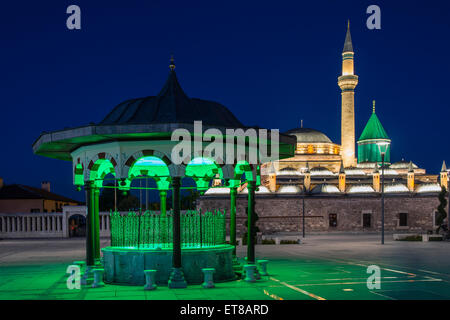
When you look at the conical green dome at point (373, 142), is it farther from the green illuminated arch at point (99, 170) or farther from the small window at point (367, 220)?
the green illuminated arch at point (99, 170)

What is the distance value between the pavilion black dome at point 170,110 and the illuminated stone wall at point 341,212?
3061 centimetres

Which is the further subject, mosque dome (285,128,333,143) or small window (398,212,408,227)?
mosque dome (285,128,333,143)

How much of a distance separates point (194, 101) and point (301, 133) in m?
47.6

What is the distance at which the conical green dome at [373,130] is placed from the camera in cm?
5834

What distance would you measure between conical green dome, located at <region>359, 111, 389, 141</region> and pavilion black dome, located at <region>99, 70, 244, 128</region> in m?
49.2

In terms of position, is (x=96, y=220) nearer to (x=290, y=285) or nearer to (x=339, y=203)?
(x=290, y=285)

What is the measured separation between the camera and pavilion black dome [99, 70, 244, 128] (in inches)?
456

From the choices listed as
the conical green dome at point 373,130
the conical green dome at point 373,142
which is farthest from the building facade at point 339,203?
the conical green dome at point 373,130

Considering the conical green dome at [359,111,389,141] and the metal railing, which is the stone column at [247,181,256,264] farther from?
the conical green dome at [359,111,389,141]

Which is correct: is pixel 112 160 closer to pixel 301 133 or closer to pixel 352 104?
pixel 352 104

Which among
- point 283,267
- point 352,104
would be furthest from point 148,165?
point 352,104

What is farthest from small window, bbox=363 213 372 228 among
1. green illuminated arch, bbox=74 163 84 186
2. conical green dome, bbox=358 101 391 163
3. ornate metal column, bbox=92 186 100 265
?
green illuminated arch, bbox=74 163 84 186

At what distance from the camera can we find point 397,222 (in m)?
43.4

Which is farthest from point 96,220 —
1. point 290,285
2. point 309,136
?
point 309,136
